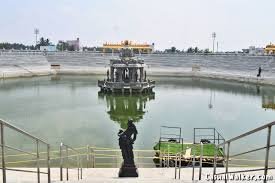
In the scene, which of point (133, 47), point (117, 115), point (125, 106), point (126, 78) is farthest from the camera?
point (133, 47)

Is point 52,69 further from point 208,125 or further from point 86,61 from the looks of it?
point 208,125

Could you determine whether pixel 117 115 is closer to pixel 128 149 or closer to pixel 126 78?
pixel 128 149

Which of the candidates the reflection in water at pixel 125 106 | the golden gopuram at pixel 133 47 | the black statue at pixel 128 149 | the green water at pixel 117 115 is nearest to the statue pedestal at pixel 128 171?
the black statue at pixel 128 149

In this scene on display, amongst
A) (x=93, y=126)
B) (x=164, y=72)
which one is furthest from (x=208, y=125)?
(x=164, y=72)

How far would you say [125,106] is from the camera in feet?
118

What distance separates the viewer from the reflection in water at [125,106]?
28625 millimetres

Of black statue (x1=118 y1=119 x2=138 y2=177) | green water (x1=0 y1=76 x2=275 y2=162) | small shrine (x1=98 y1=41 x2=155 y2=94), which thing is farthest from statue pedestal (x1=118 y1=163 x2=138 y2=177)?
small shrine (x1=98 y1=41 x2=155 y2=94)

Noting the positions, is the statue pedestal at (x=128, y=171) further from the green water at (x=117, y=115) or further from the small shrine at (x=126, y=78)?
the small shrine at (x=126, y=78)

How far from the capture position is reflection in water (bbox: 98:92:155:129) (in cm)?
2862

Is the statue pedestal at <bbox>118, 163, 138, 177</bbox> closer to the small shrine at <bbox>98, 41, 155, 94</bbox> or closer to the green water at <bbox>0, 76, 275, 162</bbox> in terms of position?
the green water at <bbox>0, 76, 275, 162</bbox>

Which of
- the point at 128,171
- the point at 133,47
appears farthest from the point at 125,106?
the point at 133,47

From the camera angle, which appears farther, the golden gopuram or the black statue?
the golden gopuram

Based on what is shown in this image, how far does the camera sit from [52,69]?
82375mm

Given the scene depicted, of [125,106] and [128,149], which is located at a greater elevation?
[128,149]
